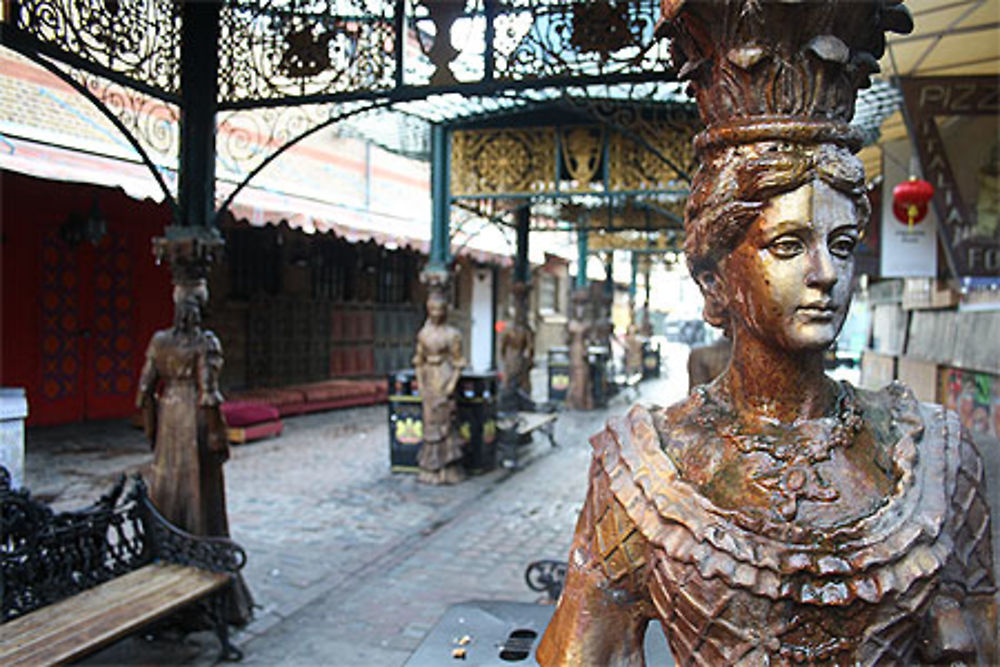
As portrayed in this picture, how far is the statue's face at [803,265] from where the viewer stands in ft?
4.76

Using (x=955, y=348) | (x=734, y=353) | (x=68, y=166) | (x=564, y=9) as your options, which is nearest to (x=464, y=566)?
(x=564, y=9)

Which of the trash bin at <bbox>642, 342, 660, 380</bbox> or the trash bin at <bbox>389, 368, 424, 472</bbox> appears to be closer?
the trash bin at <bbox>389, 368, 424, 472</bbox>

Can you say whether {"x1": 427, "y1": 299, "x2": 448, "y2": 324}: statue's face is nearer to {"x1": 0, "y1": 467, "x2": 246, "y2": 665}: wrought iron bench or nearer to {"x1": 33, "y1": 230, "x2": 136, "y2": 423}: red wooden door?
{"x1": 0, "y1": 467, "x2": 246, "y2": 665}: wrought iron bench

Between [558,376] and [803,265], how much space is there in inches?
584

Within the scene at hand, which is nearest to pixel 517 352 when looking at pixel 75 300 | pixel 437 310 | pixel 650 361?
pixel 437 310

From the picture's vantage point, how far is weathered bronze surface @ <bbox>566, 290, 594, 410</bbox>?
50.2ft

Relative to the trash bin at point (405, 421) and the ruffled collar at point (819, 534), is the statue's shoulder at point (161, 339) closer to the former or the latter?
the ruffled collar at point (819, 534)

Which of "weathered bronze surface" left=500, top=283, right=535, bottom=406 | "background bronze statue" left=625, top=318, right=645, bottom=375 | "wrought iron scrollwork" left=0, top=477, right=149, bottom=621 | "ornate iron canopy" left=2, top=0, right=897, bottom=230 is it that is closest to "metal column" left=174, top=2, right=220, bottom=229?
"ornate iron canopy" left=2, top=0, right=897, bottom=230

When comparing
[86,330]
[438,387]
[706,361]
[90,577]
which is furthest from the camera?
[86,330]

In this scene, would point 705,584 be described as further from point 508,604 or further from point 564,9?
point 564,9

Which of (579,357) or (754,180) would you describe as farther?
(579,357)

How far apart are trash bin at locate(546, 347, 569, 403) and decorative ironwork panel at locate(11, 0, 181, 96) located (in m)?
12.2

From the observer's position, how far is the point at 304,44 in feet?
14.6

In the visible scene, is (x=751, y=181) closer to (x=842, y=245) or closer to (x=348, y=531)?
(x=842, y=245)
